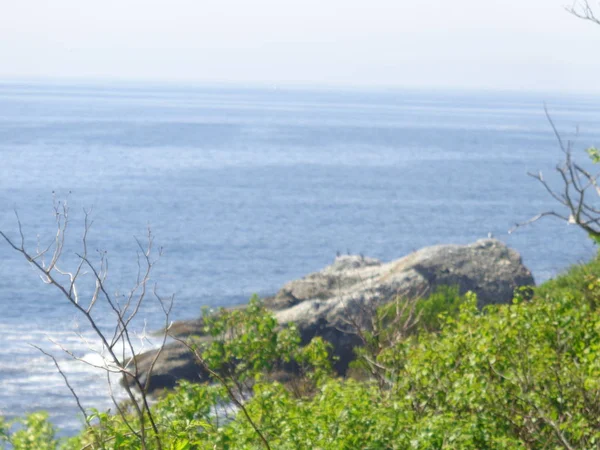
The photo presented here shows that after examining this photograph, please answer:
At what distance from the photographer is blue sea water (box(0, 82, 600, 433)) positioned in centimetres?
3300

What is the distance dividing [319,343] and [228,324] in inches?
56.7

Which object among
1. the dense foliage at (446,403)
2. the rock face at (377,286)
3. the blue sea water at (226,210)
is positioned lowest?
the blue sea water at (226,210)

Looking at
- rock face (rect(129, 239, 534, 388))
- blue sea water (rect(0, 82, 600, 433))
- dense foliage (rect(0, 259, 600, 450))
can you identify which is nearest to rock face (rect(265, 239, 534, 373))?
rock face (rect(129, 239, 534, 388))

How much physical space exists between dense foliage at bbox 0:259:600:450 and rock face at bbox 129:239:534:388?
12.2 metres

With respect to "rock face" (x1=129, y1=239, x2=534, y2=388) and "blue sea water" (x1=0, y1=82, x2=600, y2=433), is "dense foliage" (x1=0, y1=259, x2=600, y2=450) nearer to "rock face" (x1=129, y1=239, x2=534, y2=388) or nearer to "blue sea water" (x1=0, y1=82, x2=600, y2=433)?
"blue sea water" (x1=0, y1=82, x2=600, y2=433)

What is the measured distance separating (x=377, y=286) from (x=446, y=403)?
53.6 ft

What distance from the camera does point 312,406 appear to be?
8.91m

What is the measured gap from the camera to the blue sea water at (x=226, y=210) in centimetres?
3300

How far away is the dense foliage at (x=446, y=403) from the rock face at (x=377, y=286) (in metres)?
12.2

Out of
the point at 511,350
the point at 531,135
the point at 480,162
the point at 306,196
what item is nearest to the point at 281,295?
the point at 511,350

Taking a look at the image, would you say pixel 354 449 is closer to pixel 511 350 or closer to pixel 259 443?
pixel 259 443

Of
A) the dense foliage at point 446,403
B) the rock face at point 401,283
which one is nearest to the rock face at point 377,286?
the rock face at point 401,283

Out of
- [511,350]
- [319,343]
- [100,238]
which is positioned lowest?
[100,238]

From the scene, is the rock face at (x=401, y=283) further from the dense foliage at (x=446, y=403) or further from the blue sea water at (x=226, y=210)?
the dense foliage at (x=446, y=403)
